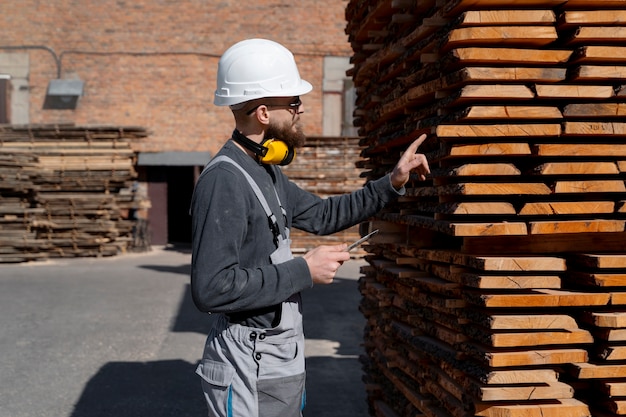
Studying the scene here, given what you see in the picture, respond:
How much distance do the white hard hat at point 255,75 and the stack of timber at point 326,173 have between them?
39.4 feet

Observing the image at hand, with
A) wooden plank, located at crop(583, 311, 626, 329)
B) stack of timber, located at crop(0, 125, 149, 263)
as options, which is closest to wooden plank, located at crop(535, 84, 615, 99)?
wooden plank, located at crop(583, 311, 626, 329)

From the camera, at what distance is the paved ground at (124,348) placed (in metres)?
5.44

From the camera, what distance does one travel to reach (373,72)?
4.67 meters

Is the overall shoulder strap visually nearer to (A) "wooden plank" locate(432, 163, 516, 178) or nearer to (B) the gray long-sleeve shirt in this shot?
(B) the gray long-sleeve shirt

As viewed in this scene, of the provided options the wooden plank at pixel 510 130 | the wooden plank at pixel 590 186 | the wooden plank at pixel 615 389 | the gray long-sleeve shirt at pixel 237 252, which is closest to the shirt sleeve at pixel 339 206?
the gray long-sleeve shirt at pixel 237 252

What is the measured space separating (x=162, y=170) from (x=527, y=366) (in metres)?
15.5

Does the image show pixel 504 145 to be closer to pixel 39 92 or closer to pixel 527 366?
pixel 527 366

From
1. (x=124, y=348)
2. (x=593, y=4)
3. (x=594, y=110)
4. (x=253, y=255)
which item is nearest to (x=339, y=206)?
(x=253, y=255)

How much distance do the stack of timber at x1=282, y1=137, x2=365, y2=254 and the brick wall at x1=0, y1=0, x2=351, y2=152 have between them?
321 centimetres

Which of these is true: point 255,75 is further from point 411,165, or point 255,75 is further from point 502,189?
point 502,189

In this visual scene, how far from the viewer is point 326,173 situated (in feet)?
50.4

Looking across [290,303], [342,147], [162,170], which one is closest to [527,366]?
[290,303]

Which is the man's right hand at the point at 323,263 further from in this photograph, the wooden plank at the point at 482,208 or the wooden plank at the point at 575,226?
the wooden plank at the point at 575,226

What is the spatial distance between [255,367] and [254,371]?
0.02 metres
